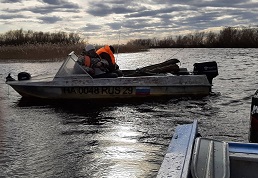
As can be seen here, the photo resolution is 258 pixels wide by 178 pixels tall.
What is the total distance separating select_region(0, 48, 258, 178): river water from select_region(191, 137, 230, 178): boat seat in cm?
192

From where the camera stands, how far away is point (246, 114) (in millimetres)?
8594

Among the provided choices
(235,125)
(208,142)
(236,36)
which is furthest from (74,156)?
(236,36)

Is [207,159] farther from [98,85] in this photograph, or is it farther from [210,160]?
[98,85]

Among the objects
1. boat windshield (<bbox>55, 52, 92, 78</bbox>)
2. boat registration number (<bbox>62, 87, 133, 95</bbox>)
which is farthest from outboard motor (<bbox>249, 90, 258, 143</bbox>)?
boat windshield (<bbox>55, 52, 92, 78</bbox>)

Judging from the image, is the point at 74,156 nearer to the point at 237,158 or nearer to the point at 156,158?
the point at 156,158

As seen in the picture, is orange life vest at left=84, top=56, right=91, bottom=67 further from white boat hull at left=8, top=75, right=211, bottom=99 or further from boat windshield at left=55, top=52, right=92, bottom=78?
white boat hull at left=8, top=75, right=211, bottom=99

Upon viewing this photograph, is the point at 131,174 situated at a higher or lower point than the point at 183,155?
lower

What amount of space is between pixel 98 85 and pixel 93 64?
2.30 feet

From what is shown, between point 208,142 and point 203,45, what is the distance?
74210mm

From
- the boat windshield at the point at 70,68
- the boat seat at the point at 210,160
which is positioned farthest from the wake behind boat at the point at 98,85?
the boat seat at the point at 210,160

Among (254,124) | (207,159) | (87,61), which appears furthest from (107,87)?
(207,159)

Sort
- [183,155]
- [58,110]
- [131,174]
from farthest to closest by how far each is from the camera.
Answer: [58,110] < [131,174] < [183,155]

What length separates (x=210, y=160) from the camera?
275cm

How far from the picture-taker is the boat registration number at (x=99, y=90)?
34.2ft
